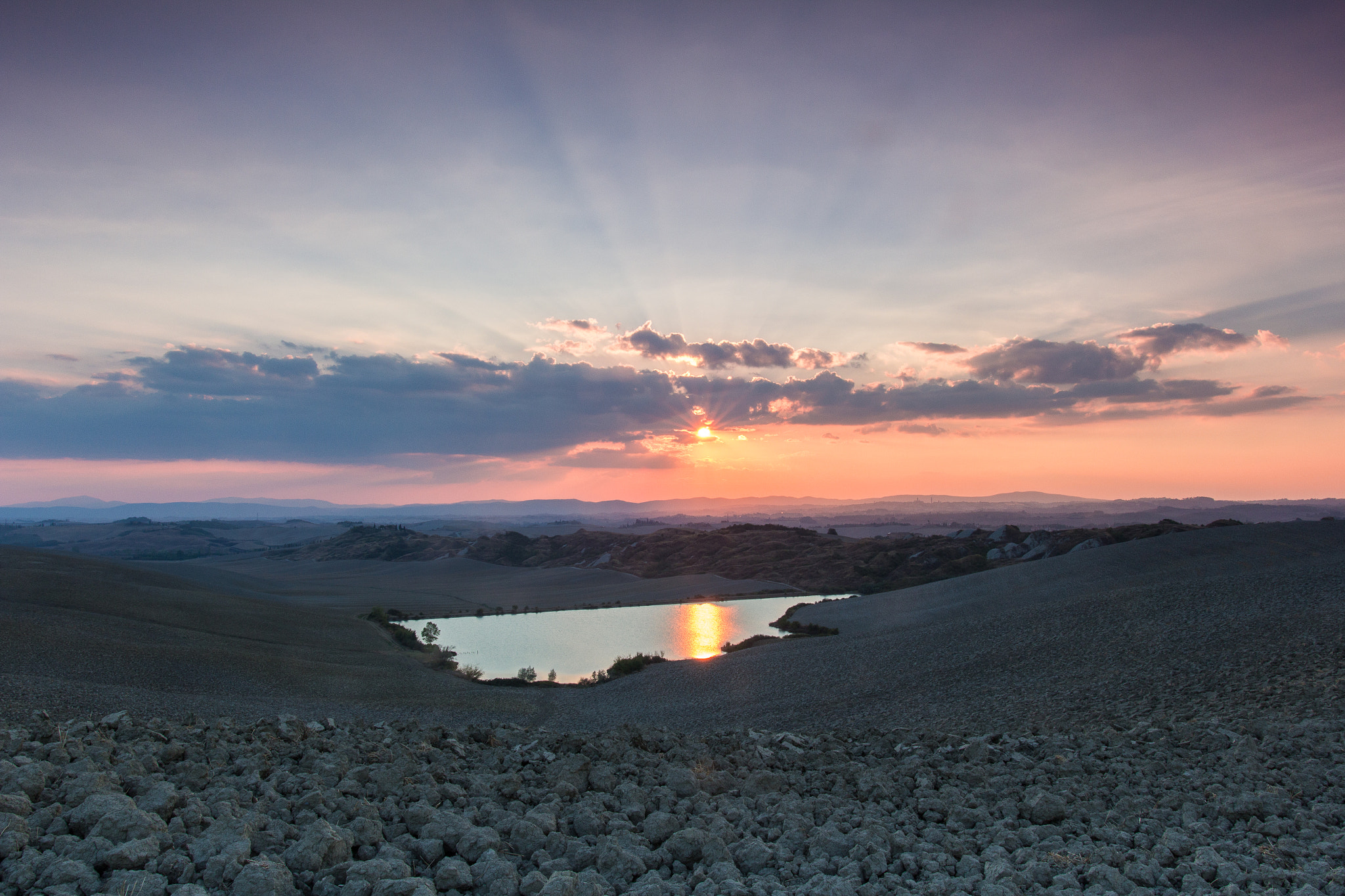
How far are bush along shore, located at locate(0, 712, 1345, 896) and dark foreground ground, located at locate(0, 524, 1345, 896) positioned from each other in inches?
1.1

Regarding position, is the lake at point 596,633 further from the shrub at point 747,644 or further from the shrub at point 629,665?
the shrub at point 629,665

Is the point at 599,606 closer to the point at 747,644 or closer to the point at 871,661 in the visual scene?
the point at 747,644

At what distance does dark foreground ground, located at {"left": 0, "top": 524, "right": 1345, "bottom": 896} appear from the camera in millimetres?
4941

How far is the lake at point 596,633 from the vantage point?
2844 cm

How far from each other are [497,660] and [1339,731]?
25984 mm

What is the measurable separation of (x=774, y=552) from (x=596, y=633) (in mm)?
36523

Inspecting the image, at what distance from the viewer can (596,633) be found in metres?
36.2

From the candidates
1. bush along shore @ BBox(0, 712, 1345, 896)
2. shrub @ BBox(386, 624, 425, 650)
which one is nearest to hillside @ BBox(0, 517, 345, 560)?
shrub @ BBox(386, 624, 425, 650)

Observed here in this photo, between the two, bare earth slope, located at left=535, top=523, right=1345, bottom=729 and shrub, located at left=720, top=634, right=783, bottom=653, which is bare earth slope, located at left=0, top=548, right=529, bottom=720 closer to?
bare earth slope, located at left=535, top=523, right=1345, bottom=729

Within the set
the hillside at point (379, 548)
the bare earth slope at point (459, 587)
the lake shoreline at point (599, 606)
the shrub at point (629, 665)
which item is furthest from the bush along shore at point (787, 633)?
the hillside at point (379, 548)

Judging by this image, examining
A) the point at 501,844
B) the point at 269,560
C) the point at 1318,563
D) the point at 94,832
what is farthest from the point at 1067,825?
the point at 269,560

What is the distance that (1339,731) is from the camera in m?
8.66

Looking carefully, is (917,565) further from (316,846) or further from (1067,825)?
(316,846)

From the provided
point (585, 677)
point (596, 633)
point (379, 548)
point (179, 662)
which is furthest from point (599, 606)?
point (379, 548)
